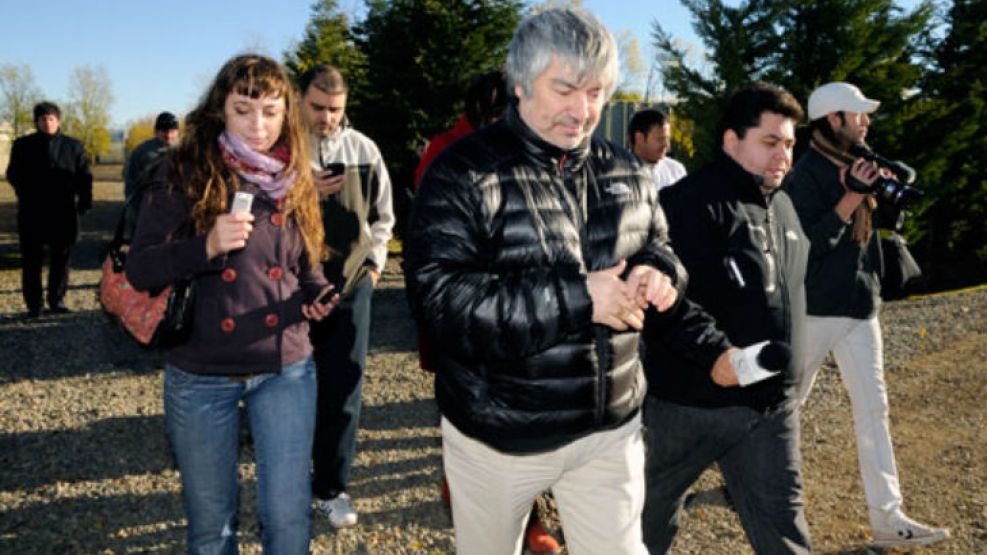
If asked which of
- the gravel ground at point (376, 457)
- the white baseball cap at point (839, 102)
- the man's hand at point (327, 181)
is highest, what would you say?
the white baseball cap at point (839, 102)

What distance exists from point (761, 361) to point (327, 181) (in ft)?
7.12

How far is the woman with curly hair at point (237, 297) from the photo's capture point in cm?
254

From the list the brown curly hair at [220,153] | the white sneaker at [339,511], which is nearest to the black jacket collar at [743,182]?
the brown curly hair at [220,153]

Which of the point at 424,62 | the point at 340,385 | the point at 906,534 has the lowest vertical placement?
the point at 906,534

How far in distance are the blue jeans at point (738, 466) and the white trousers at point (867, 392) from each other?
120cm

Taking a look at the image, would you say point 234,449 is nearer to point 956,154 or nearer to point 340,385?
point 340,385

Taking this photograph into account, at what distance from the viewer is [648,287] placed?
2.05 meters

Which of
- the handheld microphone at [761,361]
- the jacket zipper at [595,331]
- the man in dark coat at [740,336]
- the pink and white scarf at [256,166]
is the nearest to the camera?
the jacket zipper at [595,331]

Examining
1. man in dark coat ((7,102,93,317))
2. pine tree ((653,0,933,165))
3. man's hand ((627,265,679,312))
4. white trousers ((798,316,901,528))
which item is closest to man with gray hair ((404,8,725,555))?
man's hand ((627,265,679,312))

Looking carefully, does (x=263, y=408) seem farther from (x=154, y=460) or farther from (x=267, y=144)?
(x=154, y=460)

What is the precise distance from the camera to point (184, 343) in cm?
259

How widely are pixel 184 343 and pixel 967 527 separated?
419 cm

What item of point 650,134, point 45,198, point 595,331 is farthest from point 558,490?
point 45,198

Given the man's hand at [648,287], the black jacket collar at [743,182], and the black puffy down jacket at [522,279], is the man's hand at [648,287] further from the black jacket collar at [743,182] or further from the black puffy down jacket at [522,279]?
the black jacket collar at [743,182]
